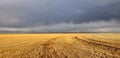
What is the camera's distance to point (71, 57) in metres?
16.6

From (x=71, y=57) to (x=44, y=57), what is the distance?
2.19 meters

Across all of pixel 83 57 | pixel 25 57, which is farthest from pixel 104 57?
pixel 25 57

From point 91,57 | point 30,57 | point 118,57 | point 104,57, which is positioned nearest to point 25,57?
point 30,57

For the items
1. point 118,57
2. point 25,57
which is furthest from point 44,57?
point 118,57

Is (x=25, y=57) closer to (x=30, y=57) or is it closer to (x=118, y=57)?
(x=30, y=57)

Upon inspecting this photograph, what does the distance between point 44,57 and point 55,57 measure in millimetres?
889

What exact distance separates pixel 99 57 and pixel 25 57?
6100mm

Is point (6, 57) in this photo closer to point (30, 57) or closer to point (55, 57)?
point (30, 57)

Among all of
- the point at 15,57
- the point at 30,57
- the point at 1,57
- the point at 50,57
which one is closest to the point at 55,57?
the point at 50,57

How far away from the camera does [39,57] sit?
1667cm

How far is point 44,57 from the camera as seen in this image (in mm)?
16500

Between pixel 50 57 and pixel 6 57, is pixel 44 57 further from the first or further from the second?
pixel 6 57

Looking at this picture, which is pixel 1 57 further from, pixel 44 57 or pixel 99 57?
pixel 99 57

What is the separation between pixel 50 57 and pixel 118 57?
5.57m
